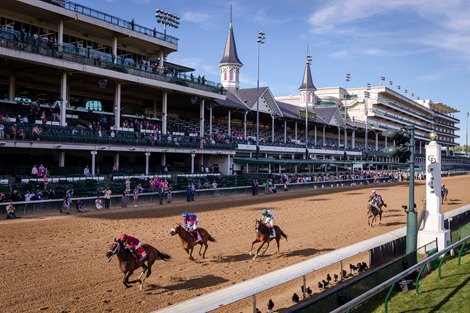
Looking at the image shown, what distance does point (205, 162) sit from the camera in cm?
4003

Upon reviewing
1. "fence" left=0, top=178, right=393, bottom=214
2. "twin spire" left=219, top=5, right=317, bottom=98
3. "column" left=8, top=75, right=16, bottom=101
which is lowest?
"fence" left=0, top=178, right=393, bottom=214

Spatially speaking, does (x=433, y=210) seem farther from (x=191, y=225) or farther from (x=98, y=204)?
(x=98, y=204)

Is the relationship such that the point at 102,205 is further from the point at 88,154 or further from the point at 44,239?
the point at 88,154

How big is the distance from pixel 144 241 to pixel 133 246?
5.12 meters

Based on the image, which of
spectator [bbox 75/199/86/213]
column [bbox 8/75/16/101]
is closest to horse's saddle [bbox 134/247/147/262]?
spectator [bbox 75/199/86/213]

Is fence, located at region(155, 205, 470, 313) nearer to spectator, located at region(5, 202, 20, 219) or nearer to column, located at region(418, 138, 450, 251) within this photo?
column, located at region(418, 138, 450, 251)

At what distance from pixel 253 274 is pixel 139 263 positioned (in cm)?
296

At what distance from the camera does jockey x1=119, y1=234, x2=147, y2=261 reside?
919 cm

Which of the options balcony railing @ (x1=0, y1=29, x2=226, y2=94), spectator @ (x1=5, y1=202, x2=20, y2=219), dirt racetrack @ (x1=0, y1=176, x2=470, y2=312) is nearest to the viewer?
dirt racetrack @ (x1=0, y1=176, x2=470, y2=312)

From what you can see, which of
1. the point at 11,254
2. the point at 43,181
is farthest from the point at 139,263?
the point at 43,181

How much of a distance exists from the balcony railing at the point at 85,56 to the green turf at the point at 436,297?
23.1 m

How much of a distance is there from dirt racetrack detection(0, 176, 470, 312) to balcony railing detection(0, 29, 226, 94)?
1092cm

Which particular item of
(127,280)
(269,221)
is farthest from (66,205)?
(127,280)

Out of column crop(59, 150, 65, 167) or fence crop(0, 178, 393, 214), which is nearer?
fence crop(0, 178, 393, 214)
